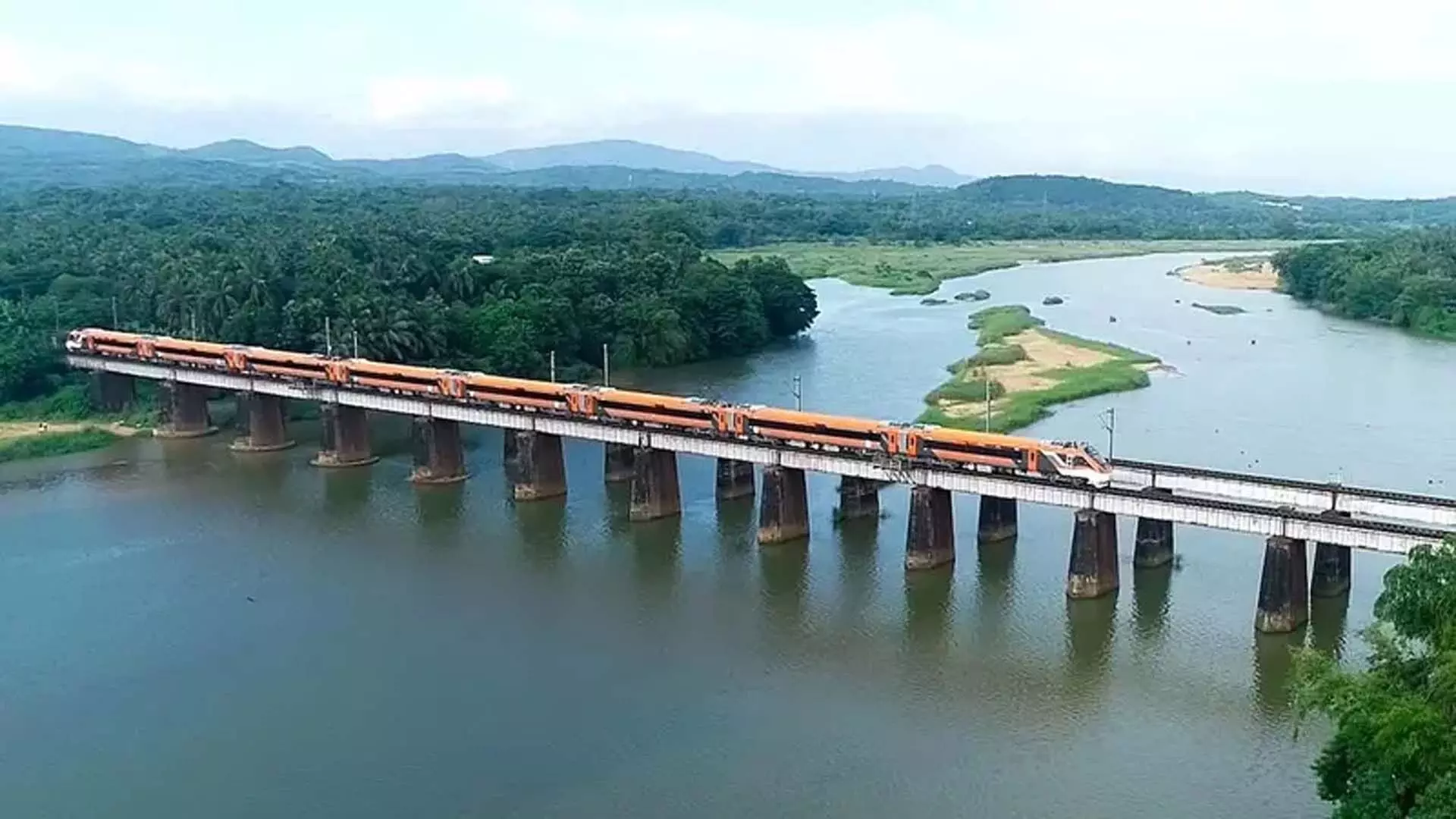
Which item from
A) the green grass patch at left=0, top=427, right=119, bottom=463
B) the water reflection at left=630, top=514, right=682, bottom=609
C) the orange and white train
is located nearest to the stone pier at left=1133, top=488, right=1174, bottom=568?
the orange and white train

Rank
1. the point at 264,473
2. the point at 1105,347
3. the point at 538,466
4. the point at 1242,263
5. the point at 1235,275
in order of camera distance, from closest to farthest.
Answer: the point at 538,466 → the point at 264,473 → the point at 1105,347 → the point at 1235,275 → the point at 1242,263

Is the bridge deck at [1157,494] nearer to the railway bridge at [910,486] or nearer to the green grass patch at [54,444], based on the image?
the railway bridge at [910,486]

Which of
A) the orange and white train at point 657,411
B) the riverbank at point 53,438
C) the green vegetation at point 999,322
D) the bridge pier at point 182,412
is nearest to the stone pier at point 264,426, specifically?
the orange and white train at point 657,411

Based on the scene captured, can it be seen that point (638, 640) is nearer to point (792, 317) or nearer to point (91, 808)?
point (91, 808)

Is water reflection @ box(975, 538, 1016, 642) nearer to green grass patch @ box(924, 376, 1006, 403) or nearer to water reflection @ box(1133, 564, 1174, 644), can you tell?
water reflection @ box(1133, 564, 1174, 644)

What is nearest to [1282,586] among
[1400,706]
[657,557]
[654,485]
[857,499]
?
[857,499]

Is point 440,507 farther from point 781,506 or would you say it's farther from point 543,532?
point 781,506
